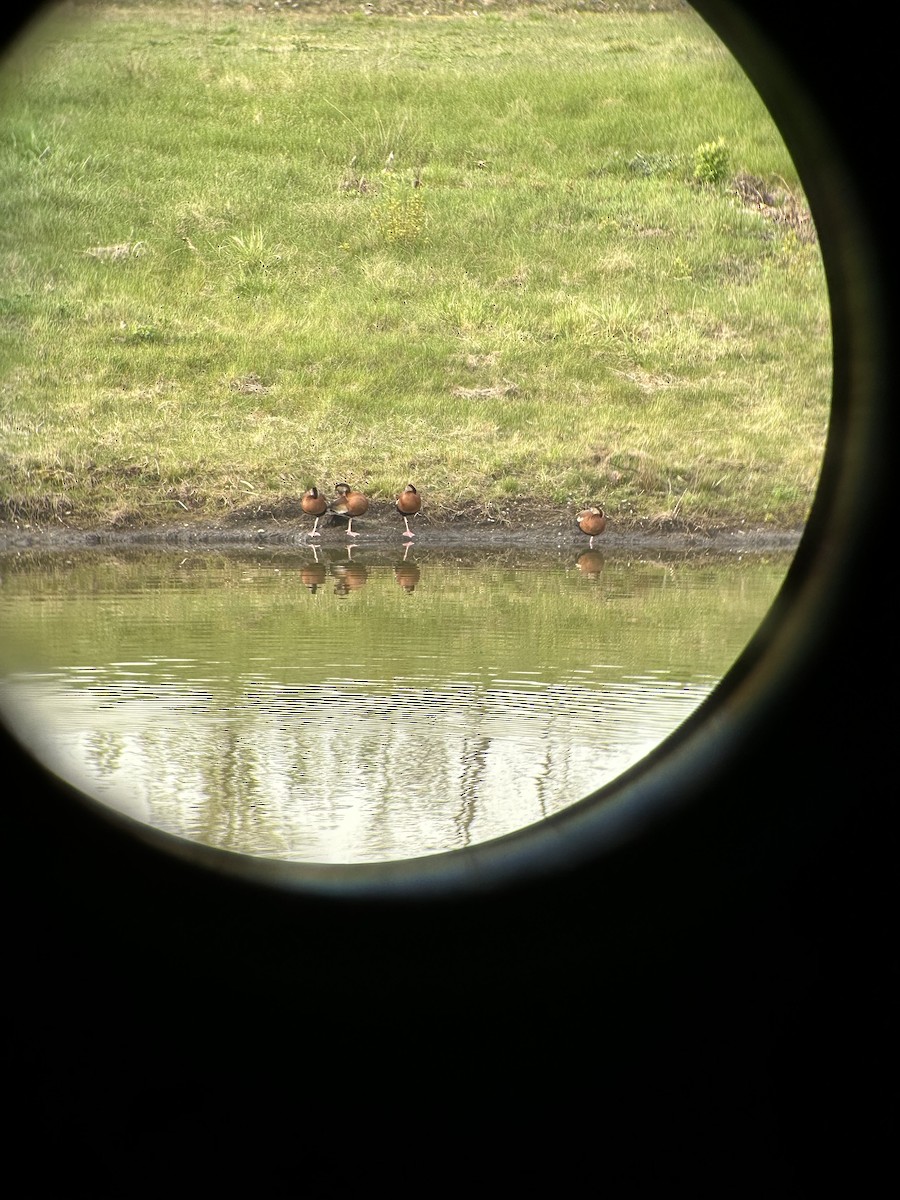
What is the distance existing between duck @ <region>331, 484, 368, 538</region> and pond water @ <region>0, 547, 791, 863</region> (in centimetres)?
69

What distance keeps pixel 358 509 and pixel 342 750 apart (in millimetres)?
4868

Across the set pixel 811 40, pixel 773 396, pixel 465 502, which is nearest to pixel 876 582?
pixel 811 40

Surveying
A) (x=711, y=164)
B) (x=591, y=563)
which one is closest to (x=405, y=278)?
(x=711, y=164)

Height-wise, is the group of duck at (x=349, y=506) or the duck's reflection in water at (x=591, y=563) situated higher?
the group of duck at (x=349, y=506)

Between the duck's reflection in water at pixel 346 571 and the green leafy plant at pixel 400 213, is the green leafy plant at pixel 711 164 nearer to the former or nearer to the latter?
the green leafy plant at pixel 400 213

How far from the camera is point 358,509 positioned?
451 inches

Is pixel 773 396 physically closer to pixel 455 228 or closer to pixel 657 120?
pixel 455 228

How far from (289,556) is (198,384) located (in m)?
3.45

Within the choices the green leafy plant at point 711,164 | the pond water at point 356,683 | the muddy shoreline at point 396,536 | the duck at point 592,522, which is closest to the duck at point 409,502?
the muddy shoreline at point 396,536

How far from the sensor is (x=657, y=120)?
18.6 meters

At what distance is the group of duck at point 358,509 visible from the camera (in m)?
11.1

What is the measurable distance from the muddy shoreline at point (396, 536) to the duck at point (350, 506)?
0.08m

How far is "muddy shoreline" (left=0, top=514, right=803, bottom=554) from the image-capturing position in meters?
11.4

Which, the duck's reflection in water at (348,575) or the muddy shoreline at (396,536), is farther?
the muddy shoreline at (396,536)
